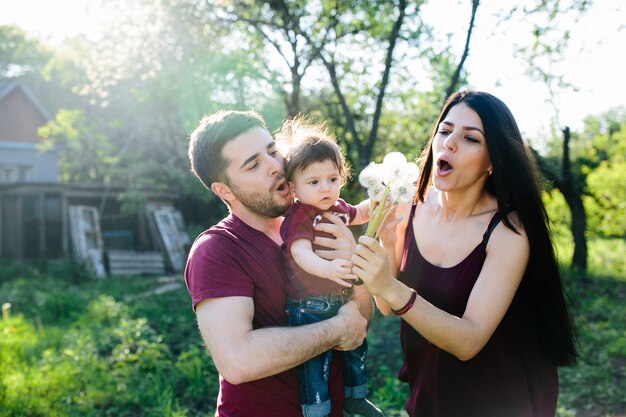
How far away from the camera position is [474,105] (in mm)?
2240

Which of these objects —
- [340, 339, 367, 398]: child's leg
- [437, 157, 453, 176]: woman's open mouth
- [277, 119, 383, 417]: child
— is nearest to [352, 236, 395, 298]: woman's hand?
[277, 119, 383, 417]: child

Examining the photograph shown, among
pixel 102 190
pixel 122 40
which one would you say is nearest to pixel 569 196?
pixel 122 40

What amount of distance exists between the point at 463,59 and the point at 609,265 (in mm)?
8786

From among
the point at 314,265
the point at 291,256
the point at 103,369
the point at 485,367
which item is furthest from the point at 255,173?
the point at 103,369

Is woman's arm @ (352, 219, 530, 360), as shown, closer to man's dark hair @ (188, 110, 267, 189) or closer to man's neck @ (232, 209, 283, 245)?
man's neck @ (232, 209, 283, 245)

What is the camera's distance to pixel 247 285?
2.07m

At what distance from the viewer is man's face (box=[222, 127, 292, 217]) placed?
229cm

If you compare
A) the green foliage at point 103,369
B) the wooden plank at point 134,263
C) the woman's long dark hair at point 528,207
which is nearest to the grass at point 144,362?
the green foliage at point 103,369

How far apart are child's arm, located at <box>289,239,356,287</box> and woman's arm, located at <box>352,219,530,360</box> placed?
0.07 m

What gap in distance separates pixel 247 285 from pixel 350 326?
0.49 m

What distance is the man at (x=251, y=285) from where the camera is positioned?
1.97m

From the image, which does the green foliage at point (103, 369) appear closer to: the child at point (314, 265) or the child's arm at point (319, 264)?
the child at point (314, 265)

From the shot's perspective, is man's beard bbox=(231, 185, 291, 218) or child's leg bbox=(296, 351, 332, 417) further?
man's beard bbox=(231, 185, 291, 218)

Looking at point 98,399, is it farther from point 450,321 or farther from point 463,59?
point 463,59
